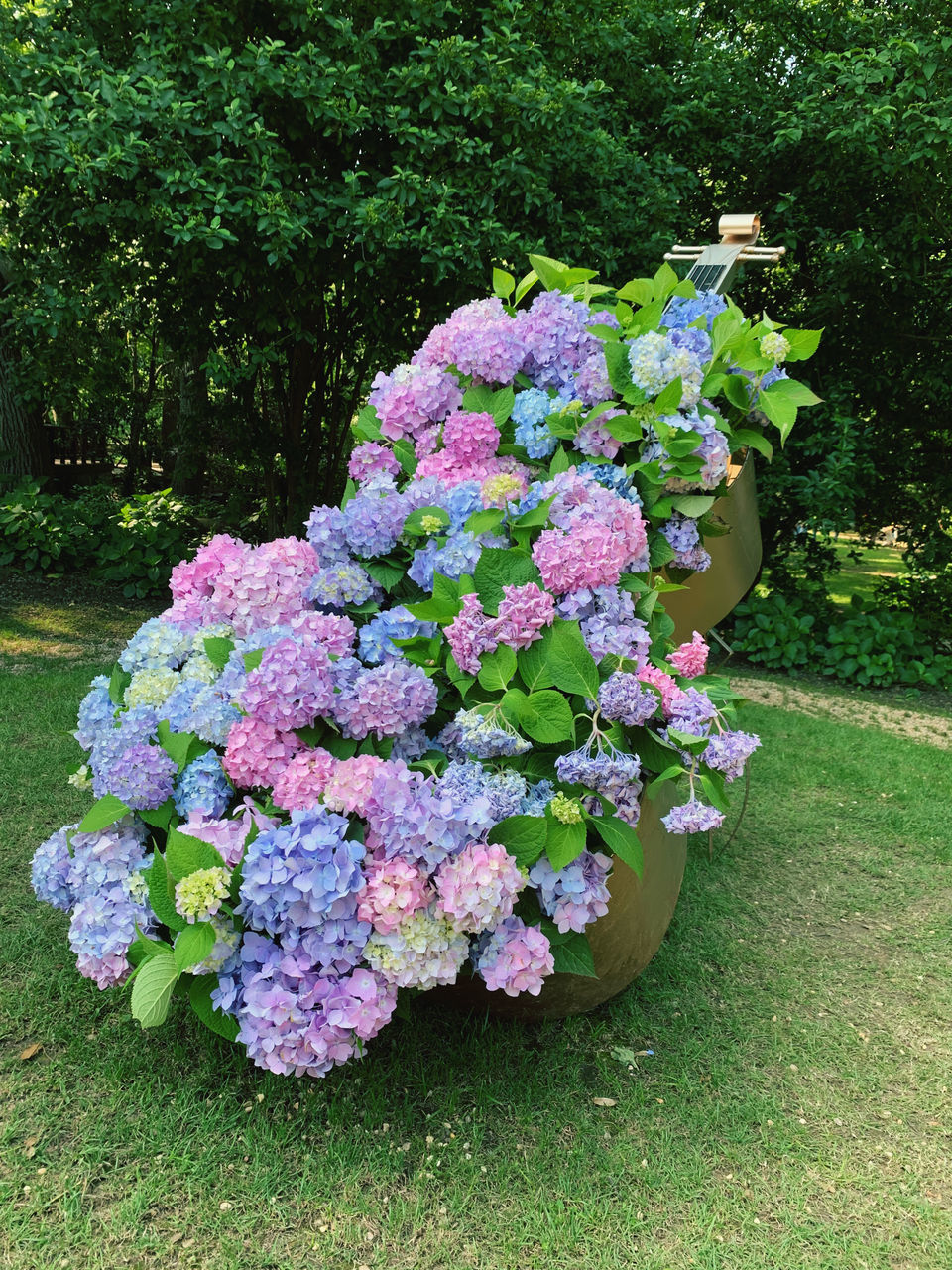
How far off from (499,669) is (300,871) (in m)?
0.51

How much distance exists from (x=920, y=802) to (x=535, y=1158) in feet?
9.59

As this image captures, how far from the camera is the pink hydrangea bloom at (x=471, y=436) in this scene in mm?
2068

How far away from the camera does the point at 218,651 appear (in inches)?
76.2

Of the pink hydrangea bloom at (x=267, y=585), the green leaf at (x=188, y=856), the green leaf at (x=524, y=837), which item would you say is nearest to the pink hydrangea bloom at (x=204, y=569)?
the pink hydrangea bloom at (x=267, y=585)

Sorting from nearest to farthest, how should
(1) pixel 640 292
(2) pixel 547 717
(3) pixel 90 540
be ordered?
(2) pixel 547 717 → (1) pixel 640 292 → (3) pixel 90 540

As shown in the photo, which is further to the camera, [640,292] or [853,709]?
[853,709]

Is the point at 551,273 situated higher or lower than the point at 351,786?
higher

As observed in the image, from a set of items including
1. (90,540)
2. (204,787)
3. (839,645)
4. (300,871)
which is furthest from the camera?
(90,540)

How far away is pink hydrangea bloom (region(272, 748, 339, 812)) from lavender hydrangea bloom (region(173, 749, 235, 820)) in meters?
0.15

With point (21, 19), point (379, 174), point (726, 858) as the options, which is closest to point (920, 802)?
point (726, 858)

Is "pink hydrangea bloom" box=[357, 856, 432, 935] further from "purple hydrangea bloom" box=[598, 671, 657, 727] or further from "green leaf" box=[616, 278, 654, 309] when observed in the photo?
"green leaf" box=[616, 278, 654, 309]

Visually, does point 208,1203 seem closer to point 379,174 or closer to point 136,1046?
point 136,1046

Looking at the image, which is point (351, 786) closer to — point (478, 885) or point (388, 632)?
point (478, 885)

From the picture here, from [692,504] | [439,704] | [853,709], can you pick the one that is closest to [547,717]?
[439,704]
